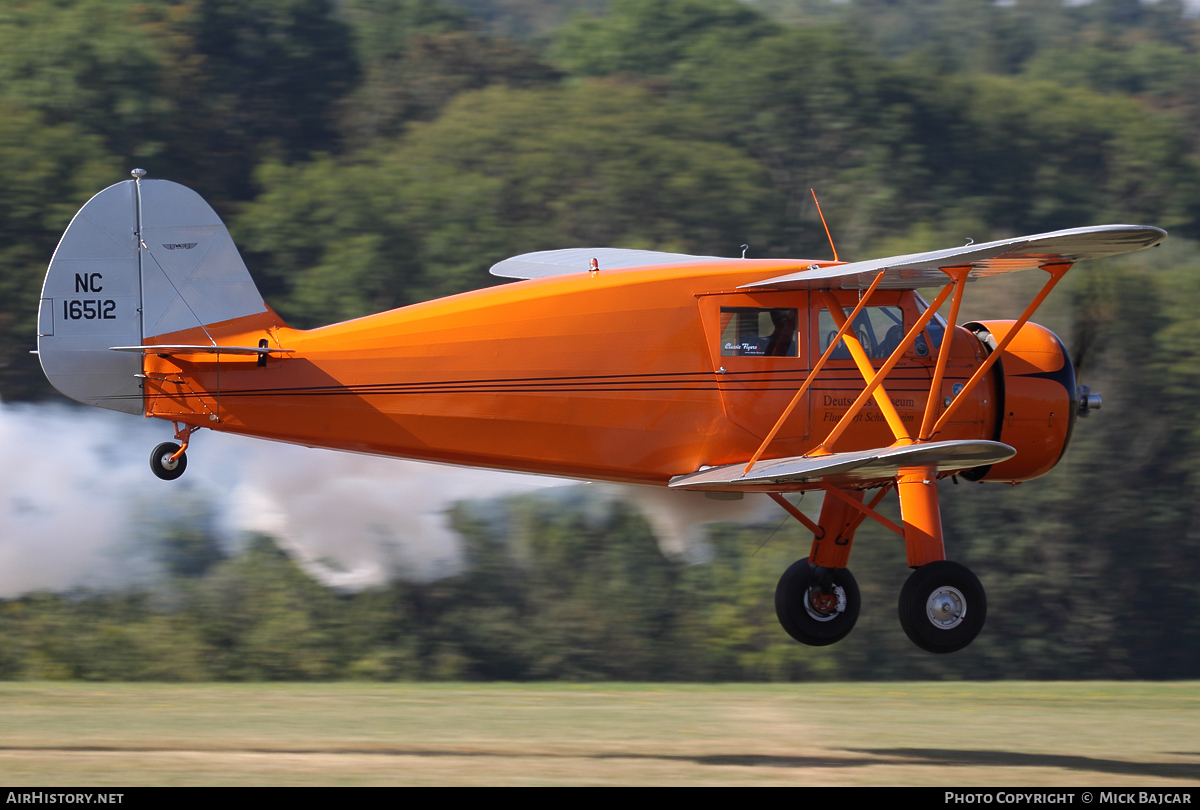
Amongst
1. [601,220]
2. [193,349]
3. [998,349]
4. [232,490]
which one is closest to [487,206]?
[601,220]

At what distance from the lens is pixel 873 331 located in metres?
10.7

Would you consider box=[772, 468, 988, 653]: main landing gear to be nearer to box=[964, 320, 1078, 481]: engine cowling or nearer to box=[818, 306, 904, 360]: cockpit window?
box=[964, 320, 1078, 481]: engine cowling

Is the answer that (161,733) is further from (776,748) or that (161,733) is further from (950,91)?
(950,91)

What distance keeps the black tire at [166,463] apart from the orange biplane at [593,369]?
16 millimetres

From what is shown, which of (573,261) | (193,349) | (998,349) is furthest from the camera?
(573,261)

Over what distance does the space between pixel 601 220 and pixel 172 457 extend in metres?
21.8

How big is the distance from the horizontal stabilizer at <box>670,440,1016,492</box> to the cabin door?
→ 37 centimetres

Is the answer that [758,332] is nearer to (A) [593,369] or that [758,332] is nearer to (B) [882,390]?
(B) [882,390]

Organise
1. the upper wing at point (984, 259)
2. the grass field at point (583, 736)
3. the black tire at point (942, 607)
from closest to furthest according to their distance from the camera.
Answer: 1. the upper wing at point (984, 259)
2. the grass field at point (583, 736)
3. the black tire at point (942, 607)

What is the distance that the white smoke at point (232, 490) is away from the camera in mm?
13250

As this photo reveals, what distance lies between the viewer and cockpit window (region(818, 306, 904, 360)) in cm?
1059

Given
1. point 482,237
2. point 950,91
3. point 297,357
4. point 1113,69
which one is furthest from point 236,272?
point 1113,69

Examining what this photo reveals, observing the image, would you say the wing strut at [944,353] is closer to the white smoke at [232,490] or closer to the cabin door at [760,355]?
the cabin door at [760,355]

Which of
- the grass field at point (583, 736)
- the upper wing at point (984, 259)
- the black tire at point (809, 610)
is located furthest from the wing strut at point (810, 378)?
the grass field at point (583, 736)
